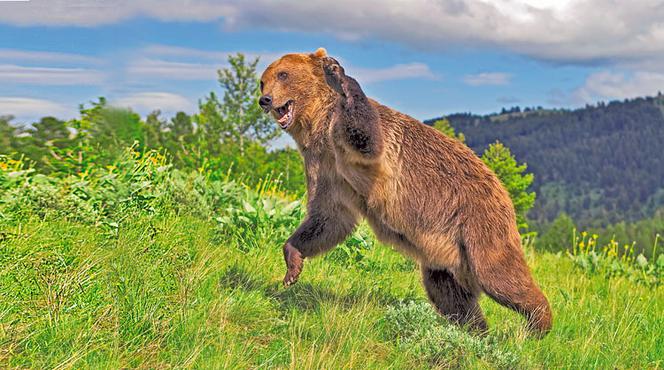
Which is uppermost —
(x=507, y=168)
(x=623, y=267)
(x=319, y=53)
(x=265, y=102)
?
(x=319, y=53)

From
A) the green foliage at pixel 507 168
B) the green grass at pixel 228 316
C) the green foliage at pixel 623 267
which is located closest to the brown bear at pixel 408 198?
the green grass at pixel 228 316

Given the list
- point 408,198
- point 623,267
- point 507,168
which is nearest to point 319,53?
point 408,198

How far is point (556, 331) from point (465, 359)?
1.34 meters

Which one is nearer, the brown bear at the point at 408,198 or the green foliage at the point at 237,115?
the brown bear at the point at 408,198

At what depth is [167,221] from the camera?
21.4ft

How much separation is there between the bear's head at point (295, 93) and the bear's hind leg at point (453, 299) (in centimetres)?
150

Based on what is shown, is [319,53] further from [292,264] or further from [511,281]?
[511,281]

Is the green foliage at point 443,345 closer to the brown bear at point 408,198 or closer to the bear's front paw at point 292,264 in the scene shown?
the brown bear at point 408,198

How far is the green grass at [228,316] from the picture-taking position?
3.92m

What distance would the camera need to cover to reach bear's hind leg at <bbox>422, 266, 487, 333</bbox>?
538 cm

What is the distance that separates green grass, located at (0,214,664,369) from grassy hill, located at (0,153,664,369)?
0.04ft

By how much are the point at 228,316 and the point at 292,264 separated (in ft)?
2.46

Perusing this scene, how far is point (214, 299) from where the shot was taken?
4914mm

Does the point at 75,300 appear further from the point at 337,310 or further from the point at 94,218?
the point at 94,218
